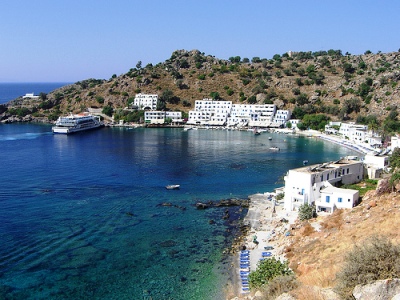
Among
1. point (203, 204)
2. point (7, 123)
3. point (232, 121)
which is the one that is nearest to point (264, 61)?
point (232, 121)

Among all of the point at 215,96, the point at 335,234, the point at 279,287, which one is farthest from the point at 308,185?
the point at 215,96

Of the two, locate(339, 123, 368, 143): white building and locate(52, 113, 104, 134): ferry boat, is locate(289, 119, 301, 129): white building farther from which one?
locate(52, 113, 104, 134): ferry boat

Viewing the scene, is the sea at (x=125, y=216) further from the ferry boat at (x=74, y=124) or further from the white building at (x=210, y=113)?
the white building at (x=210, y=113)

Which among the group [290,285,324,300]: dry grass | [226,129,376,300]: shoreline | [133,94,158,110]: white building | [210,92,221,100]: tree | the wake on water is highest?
[210,92,221,100]: tree

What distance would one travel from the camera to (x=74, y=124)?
107 m

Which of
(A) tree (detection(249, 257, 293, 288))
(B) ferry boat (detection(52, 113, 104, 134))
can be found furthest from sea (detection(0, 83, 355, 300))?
(B) ferry boat (detection(52, 113, 104, 134))

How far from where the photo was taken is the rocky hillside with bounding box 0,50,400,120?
117188 millimetres

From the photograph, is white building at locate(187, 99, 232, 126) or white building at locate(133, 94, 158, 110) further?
white building at locate(133, 94, 158, 110)

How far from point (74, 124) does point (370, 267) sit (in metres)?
100.0

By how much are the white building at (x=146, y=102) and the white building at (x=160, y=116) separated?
643 cm

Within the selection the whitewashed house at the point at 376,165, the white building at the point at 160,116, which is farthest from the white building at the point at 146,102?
the whitewashed house at the point at 376,165

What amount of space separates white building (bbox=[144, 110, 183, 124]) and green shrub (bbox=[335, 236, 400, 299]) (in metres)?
107

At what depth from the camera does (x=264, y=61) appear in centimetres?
15600

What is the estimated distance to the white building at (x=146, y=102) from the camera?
129000 mm
